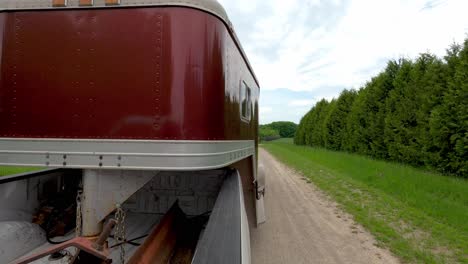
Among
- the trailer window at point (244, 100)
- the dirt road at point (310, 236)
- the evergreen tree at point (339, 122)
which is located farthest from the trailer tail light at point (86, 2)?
the evergreen tree at point (339, 122)

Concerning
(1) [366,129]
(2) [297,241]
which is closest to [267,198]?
(2) [297,241]

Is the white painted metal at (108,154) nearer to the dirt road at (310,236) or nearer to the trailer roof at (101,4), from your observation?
the trailer roof at (101,4)

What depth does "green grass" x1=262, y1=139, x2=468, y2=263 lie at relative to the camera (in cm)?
424

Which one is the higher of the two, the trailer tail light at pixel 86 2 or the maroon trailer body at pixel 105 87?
the trailer tail light at pixel 86 2

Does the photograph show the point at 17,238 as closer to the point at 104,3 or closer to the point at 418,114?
the point at 104,3

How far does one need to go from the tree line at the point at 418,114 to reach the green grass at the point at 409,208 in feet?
3.31

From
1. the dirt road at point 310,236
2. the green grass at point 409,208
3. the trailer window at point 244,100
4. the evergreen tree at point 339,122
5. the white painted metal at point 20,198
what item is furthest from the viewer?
the evergreen tree at point 339,122

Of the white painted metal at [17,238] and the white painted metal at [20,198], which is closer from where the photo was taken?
the white painted metal at [17,238]

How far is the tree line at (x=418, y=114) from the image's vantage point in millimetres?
8125

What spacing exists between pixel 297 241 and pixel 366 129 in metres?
11.5

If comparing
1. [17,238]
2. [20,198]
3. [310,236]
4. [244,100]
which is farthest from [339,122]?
[17,238]

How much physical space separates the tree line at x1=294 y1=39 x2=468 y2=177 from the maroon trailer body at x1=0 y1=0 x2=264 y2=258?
8651 millimetres

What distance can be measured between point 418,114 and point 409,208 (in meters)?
5.23

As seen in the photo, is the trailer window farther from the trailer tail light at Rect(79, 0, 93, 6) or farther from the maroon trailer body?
the trailer tail light at Rect(79, 0, 93, 6)
